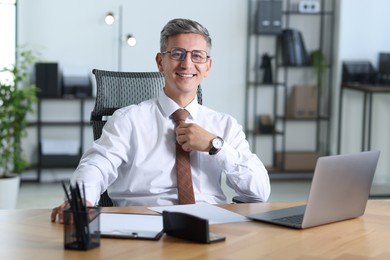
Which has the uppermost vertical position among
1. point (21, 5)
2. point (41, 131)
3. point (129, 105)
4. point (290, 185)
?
point (21, 5)

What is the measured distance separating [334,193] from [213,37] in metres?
4.54

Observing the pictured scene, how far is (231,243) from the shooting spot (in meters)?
2.01

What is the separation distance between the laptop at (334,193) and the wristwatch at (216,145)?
1.10 ft

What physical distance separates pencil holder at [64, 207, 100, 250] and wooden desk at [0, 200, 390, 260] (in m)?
0.02

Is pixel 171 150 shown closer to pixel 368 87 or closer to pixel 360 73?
pixel 368 87

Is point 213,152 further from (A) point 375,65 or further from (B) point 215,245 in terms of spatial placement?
(A) point 375,65

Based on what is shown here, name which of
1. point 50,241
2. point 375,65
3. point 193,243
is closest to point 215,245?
point 193,243

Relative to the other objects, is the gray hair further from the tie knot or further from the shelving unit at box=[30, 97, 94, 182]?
the shelving unit at box=[30, 97, 94, 182]

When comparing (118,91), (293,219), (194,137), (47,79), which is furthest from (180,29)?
(47,79)

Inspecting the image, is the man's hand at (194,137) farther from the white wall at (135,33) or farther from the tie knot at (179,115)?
the white wall at (135,33)

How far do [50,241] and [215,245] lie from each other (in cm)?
43

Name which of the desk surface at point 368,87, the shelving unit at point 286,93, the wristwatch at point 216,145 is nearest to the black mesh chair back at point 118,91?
the wristwatch at point 216,145

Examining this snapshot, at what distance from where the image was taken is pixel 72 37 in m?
6.37

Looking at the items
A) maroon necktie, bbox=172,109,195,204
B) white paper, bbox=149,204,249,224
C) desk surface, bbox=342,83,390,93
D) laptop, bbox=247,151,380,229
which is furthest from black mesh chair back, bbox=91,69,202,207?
desk surface, bbox=342,83,390,93
